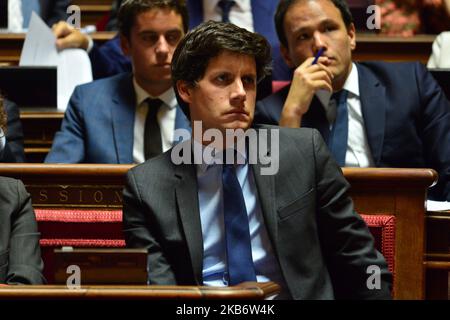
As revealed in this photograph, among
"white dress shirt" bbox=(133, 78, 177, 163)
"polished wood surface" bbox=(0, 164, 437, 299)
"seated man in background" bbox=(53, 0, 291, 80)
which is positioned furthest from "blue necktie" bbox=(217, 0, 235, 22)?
"polished wood surface" bbox=(0, 164, 437, 299)

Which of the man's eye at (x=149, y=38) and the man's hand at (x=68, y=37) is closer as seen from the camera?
the man's eye at (x=149, y=38)

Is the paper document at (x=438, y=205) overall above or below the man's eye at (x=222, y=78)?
below

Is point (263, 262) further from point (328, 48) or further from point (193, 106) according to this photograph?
point (328, 48)

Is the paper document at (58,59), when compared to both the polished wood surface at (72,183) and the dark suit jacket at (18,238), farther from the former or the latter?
the dark suit jacket at (18,238)

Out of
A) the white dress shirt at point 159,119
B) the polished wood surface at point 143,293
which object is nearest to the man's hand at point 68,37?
the white dress shirt at point 159,119

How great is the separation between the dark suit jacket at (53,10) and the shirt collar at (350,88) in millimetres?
1762

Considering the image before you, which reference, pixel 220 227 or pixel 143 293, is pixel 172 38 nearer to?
pixel 220 227

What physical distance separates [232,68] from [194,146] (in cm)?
22

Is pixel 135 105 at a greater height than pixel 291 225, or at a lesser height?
greater

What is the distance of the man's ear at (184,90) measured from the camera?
2.48m

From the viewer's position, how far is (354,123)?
121 inches

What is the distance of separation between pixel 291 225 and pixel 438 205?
613 mm

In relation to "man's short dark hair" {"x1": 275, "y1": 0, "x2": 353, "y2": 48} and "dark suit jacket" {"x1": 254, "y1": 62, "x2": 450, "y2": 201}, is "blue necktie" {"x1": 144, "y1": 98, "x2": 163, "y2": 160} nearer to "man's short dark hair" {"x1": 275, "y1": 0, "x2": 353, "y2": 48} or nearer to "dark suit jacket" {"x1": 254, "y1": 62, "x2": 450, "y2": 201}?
"dark suit jacket" {"x1": 254, "y1": 62, "x2": 450, "y2": 201}

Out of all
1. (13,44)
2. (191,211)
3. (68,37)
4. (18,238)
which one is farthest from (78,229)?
(13,44)
